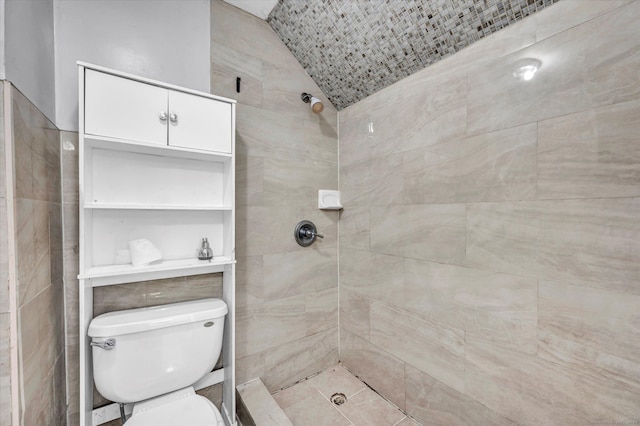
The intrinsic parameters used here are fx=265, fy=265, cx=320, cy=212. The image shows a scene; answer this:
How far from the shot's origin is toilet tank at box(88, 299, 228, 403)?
3.41 feet

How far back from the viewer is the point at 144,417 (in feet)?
3.38

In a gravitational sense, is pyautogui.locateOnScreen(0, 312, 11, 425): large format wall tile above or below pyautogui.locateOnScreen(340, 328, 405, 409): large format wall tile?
above

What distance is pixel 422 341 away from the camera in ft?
4.47

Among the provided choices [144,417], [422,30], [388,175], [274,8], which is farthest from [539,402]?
[274,8]

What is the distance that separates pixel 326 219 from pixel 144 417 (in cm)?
131

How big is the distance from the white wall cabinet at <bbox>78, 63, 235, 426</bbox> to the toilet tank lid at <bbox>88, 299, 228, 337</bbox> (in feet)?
0.17

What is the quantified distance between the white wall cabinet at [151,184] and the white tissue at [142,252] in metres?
0.03

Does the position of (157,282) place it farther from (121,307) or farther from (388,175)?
(388,175)

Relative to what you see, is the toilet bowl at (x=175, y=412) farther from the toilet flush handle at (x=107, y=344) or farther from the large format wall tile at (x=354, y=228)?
the large format wall tile at (x=354, y=228)

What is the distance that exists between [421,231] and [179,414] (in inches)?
52.3

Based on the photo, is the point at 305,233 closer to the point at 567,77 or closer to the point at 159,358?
the point at 159,358

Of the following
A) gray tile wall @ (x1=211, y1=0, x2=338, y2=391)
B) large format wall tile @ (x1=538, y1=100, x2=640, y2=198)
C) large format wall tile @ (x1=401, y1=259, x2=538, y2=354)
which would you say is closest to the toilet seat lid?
gray tile wall @ (x1=211, y1=0, x2=338, y2=391)

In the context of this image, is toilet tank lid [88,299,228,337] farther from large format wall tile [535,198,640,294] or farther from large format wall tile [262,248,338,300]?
large format wall tile [535,198,640,294]

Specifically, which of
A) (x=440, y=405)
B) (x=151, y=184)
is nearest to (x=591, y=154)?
(x=440, y=405)
